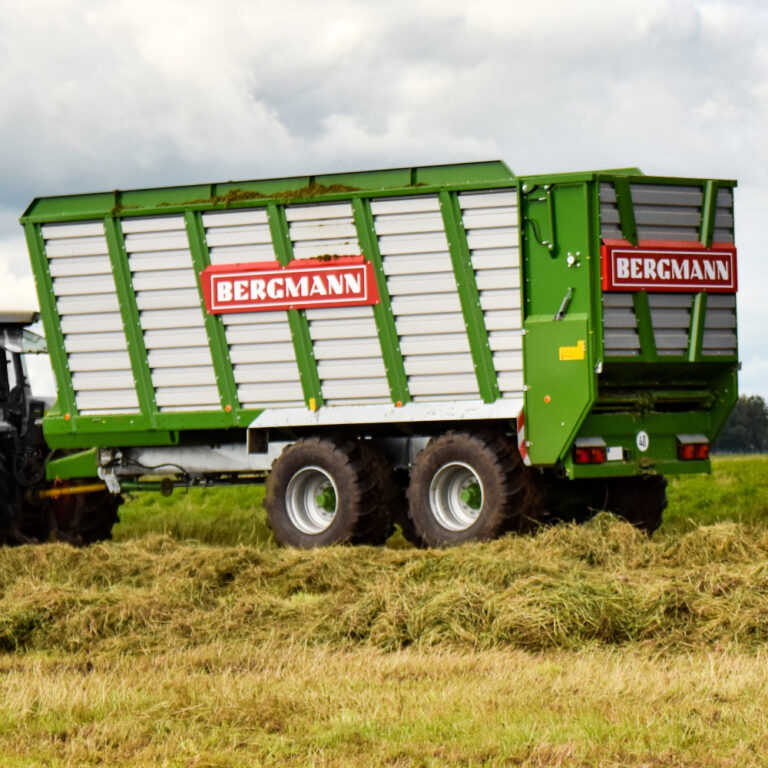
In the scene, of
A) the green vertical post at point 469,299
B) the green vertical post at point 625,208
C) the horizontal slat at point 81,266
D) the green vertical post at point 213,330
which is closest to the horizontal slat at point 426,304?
the green vertical post at point 469,299

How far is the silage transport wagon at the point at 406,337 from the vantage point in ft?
41.0

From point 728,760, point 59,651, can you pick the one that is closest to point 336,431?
point 59,651

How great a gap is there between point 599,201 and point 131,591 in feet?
17.2

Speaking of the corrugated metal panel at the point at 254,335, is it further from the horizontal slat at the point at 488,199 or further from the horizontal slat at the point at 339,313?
the horizontal slat at the point at 488,199

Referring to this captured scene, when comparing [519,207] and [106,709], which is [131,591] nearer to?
[106,709]

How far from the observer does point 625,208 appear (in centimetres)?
1250

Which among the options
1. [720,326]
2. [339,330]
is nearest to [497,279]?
[339,330]

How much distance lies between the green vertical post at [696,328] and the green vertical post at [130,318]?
5.35m

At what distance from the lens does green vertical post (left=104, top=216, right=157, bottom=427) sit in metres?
14.4

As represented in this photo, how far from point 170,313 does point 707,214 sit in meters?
5.29

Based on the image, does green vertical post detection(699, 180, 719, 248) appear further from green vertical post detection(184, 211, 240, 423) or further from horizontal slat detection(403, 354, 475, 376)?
green vertical post detection(184, 211, 240, 423)

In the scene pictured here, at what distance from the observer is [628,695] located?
22.2ft

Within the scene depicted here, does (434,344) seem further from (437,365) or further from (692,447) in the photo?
(692,447)

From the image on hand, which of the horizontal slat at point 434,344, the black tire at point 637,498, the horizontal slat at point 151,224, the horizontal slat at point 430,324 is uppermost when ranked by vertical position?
the horizontal slat at point 151,224
